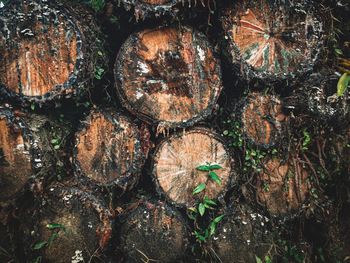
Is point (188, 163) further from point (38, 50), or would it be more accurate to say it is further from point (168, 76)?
point (38, 50)

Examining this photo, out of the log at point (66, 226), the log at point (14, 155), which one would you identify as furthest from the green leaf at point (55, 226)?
the log at point (14, 155)

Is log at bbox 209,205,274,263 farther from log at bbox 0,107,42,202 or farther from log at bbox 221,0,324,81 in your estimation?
log at bbox 0,107,42,202

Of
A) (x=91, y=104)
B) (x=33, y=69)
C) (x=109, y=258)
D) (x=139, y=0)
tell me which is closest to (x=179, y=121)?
(x=91, y=104)

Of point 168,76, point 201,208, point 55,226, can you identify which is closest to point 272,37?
point 168,76

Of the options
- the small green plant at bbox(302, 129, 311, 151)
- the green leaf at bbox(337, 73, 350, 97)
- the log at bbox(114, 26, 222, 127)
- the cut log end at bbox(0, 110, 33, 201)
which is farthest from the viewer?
the small green plant at bbox(302, 129, 311, 151)

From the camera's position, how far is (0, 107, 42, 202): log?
5.47 ft

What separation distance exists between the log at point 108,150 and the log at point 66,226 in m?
0.18

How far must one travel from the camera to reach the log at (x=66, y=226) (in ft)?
6.03

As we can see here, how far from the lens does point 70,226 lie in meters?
1.87

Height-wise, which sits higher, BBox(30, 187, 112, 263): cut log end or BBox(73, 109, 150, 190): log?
BBox(73, 109, 150, 190): log

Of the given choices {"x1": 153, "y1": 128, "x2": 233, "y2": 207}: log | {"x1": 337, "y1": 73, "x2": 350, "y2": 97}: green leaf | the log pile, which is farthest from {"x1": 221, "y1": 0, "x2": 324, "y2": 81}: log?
{"x1": 153, "y1": 128, "x2": 233, "y2": 207}: log

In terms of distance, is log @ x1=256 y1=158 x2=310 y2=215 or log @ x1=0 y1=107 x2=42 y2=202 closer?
log @ x1=0 y1=107 x2=42 y2=202

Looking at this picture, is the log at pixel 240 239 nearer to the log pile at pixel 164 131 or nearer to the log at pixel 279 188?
the log pile at pixel 164 131

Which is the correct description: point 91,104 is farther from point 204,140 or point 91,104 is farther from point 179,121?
point 204,140
